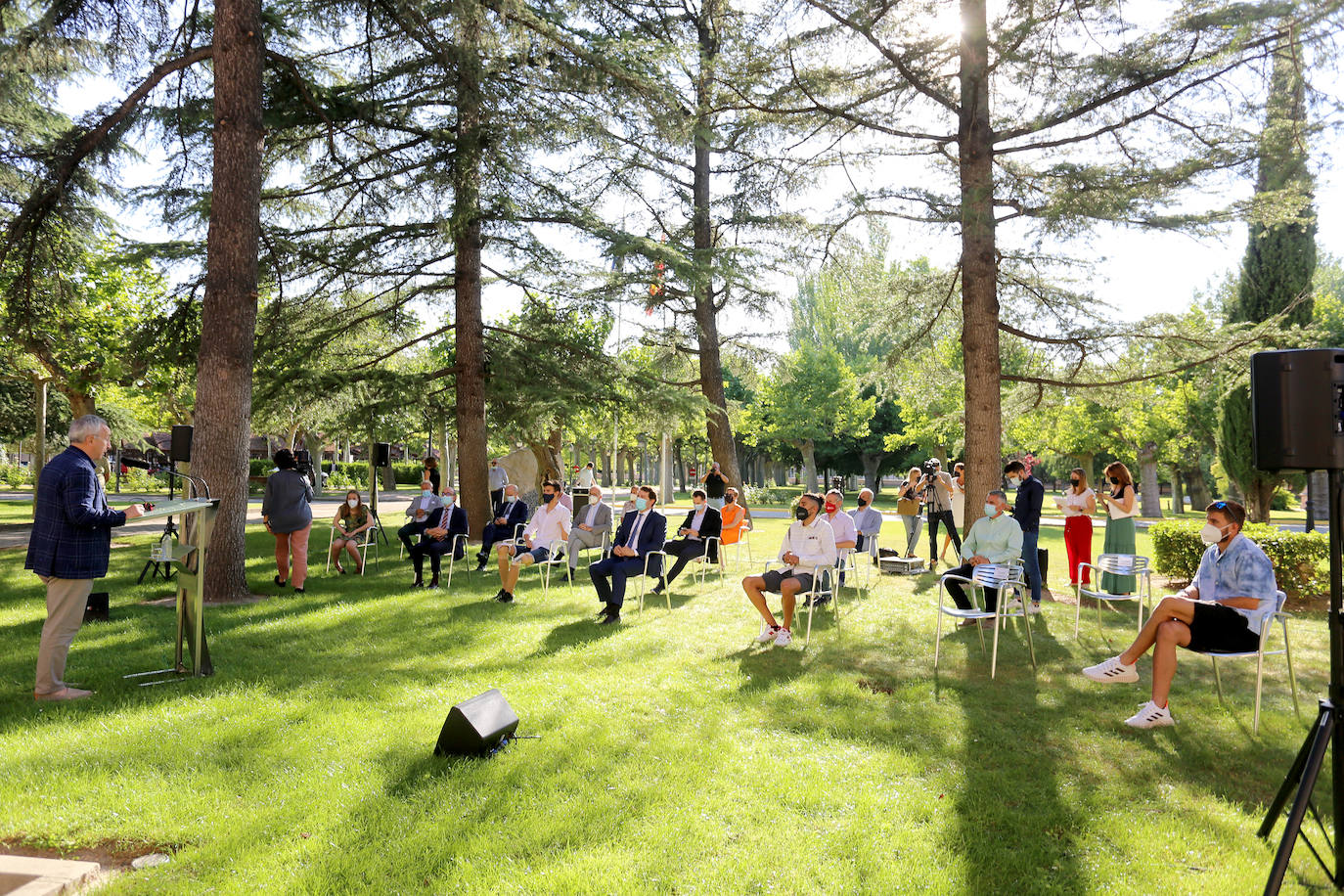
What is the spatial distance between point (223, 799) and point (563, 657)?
9.73 feet

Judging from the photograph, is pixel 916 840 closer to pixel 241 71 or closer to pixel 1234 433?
pixel 241 71

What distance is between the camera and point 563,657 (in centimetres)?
629

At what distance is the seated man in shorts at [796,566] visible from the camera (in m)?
6.84

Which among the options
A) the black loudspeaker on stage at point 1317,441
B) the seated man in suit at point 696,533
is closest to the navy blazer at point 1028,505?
the seated man in suit at point 696,533

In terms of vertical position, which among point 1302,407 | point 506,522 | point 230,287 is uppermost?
point 230,287

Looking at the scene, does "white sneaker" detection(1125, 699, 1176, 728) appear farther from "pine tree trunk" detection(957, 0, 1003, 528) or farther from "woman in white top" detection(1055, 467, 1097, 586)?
"pine tree trunk" detection(957, 0, 1003, 528)

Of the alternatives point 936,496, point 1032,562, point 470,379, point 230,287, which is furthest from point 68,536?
point 936,496

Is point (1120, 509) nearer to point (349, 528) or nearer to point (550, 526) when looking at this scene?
point (550, 526)

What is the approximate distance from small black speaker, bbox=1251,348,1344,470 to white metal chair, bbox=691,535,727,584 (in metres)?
7.21

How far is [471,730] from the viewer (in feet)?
13.1

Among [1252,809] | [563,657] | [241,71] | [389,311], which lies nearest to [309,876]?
[563,657]

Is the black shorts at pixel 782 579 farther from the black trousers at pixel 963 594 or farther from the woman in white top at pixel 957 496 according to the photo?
the woman in white top at pixel 957 496

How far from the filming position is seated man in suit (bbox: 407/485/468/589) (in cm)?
966

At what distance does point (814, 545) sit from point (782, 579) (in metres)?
0.44
